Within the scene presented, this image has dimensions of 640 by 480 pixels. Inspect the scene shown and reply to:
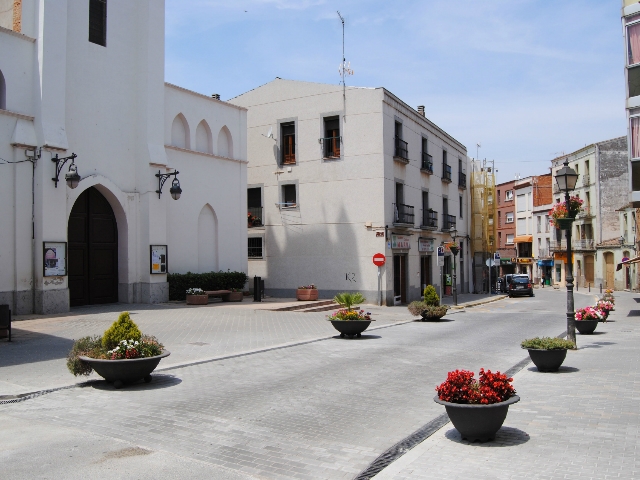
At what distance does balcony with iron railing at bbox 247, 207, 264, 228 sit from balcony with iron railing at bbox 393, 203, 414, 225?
22.7 feet

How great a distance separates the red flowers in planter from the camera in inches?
243

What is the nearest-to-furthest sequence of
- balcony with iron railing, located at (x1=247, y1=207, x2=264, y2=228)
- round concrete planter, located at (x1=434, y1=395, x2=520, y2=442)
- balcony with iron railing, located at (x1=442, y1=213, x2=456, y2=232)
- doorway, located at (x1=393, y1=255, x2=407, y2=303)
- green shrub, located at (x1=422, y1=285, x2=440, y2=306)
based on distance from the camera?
round concrete planter, located at (x1=434, y1=395, x2=520, y2=442) → green shrub, located at (x1=422, y1=285, x2=440, y2=306) → doorway, located at (x1=393, y1=255, x2=407, y2=303) → balcony with iron railing, located at (x1=247, y1=207, x2=264, y2=228) → balcony with iron railing, located at (x1=442, y1=213, x2=456, y2=232)

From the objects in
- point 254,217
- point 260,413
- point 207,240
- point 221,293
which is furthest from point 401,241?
point 260,413

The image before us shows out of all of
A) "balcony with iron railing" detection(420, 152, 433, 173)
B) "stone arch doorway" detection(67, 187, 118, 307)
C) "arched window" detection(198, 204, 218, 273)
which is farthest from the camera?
"balcony with iron railing" detection(420, 152, 433, 173)

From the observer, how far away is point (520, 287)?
1601 inches

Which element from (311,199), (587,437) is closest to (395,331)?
(587,437)

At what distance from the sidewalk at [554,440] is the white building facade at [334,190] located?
17951mm

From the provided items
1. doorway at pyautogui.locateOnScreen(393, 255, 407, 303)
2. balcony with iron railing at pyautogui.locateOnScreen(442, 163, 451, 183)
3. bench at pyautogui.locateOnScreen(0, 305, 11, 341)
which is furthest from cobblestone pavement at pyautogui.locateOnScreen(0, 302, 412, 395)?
balcony with iron railing at pyautogui.locateOnScreen(442, 163, 451, 183)

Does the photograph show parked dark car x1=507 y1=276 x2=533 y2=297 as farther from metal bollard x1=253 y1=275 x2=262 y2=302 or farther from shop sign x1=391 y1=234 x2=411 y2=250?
metal bollard x1=253 y1=275 x2=262 y2=302

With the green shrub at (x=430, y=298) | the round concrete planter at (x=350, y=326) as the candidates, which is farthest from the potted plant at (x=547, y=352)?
the green shrub at (x=430, y=298)

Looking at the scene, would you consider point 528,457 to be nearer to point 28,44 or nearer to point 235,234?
point 28,44

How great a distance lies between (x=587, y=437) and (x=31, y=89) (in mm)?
18943

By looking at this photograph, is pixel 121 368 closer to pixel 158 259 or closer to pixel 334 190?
pixel 158 259

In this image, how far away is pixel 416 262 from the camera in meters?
31.5
